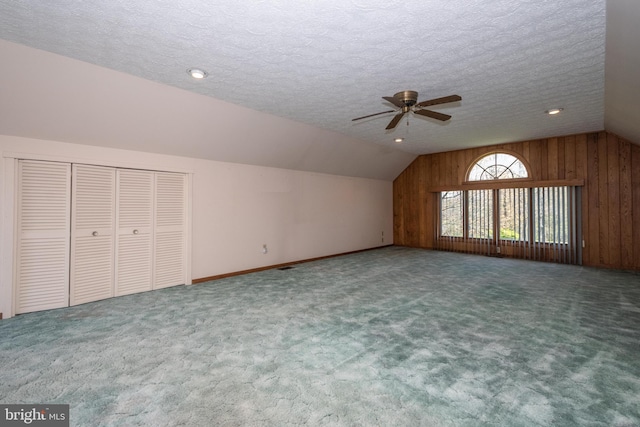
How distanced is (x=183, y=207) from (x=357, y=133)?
11.3 feet

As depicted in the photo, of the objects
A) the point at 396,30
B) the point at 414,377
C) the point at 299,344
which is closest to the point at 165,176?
the point at 299,344

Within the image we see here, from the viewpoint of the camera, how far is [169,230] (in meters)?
4.54

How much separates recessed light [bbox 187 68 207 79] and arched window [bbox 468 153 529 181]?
6.71m

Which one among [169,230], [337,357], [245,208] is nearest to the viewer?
[337,357]

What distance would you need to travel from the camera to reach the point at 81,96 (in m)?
3.15

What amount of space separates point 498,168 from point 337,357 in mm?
6668

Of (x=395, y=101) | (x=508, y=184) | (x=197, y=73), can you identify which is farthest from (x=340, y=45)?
(x=508, y=184)

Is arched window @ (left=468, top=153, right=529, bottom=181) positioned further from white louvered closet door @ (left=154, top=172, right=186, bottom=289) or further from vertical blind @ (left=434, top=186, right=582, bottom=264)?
white louvered closet door @ (left=154, top=172, right=186, bottom=289)

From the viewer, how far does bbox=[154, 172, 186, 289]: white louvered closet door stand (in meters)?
4.43

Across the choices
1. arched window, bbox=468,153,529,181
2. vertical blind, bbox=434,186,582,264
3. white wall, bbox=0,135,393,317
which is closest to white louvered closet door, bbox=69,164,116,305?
white wall, bbox=0,135,393,317

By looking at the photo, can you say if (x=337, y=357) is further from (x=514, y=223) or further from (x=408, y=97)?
(x=514, y=223)

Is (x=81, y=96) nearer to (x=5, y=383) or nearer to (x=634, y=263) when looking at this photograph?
(x=5, y=383)

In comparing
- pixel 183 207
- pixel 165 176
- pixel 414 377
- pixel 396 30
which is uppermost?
pixel 396 30

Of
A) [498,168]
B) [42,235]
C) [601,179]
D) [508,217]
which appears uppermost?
[498,168]
